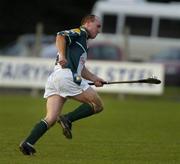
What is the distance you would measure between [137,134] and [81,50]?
13.2 ft

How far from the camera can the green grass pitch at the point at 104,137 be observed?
11.7 metres

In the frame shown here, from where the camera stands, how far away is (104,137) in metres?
14.9

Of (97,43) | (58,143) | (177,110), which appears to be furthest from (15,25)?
(58,143)

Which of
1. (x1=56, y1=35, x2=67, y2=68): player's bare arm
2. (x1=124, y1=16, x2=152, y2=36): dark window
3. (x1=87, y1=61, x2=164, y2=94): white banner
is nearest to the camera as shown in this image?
(x1=56, y1=35, x2=67, y2=68): player's bare arm

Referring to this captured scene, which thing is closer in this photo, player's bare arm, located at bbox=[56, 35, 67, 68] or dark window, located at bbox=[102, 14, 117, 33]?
player's bare arm, located at bbox=[56, 35, 67, 68]

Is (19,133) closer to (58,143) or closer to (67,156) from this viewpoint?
(58,143)

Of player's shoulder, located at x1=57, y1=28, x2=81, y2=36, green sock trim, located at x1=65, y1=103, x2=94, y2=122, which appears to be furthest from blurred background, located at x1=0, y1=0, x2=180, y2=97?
player's shoulder, located at x1=57, y1=28, x2=81, y2=36

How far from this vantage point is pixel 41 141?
13.9 metres

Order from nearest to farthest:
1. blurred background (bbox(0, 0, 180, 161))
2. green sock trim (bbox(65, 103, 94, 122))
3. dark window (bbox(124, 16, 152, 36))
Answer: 1. green sock trim (bbox(65, 103, 94, 122))
2. blurred background (bbox(0, 0, 180, 161))
3. dark window (bbox(124, 16, 152, 36))

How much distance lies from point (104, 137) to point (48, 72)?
1186cm

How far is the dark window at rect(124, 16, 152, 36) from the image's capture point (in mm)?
37500

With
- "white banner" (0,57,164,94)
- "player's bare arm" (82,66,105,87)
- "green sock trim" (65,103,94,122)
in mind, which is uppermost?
"player's bare arm" (82,66,105,87)

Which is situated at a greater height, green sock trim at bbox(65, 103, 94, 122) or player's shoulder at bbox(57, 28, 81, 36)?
player's shoulder at bbox(57, 28, 81, 36)

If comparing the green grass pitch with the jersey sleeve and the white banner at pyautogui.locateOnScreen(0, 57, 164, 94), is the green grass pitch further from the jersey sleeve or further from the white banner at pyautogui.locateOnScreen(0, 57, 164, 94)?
the white banner at pyautogui.locateOnScreen(0, 57, 164, 94)
